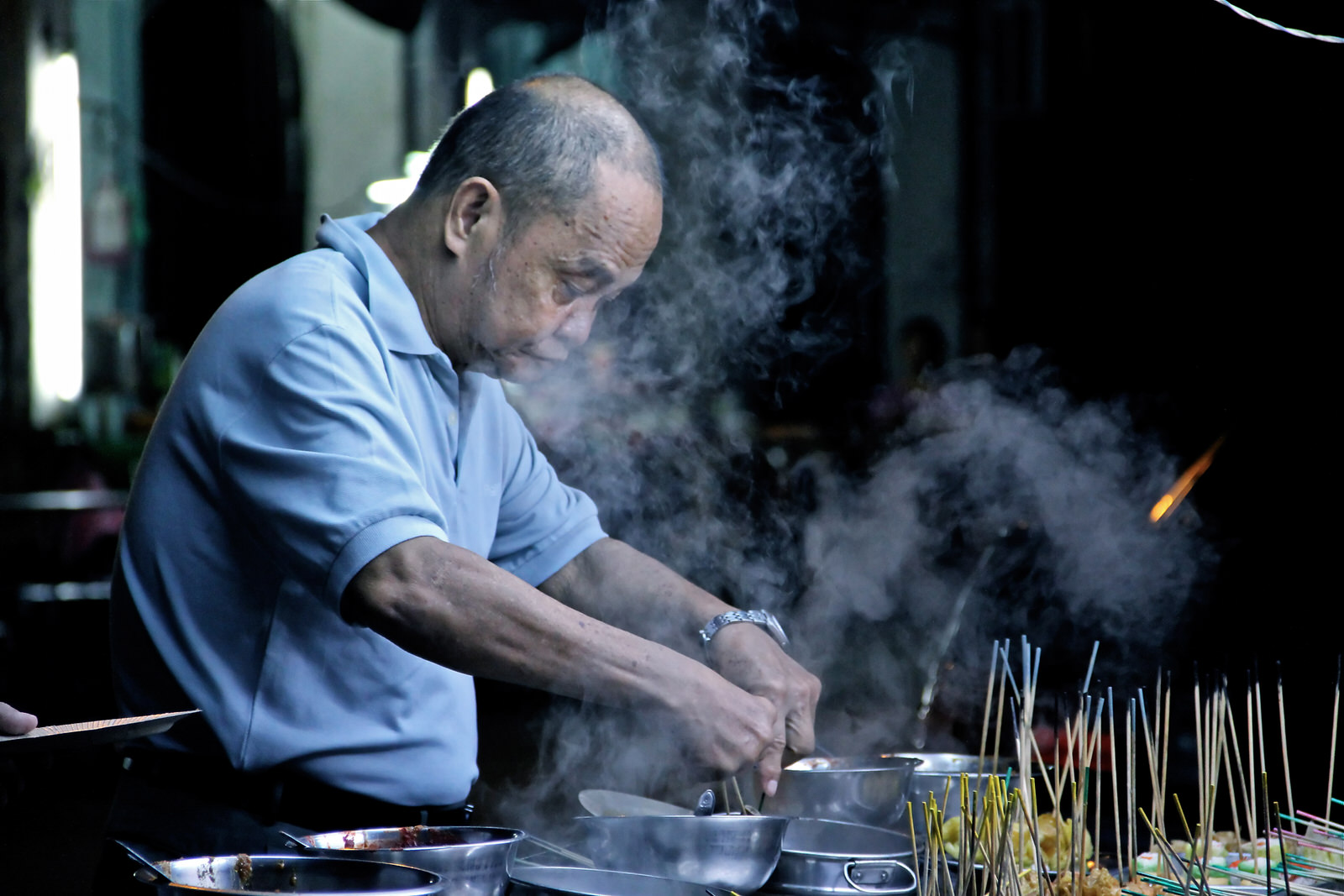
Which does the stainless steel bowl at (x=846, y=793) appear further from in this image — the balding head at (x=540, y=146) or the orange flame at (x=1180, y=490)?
the orange flame at (x=1180, y=490)

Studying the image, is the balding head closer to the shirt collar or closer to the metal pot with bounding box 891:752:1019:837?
the shirt collar

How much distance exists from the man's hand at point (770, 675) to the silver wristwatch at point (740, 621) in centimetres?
1

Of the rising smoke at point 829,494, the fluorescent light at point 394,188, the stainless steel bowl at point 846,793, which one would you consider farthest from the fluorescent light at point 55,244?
the stainless steel bowl at point 846,793

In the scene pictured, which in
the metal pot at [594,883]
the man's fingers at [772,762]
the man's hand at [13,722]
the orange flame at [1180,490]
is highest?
the orange flame at [1180,490]

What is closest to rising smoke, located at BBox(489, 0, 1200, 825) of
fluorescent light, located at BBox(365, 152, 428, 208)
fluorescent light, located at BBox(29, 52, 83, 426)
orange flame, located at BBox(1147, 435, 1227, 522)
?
orange flame, located at BBox(1147, 435, 1227, 522)

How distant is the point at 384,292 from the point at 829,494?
3269mm

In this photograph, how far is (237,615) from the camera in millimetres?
1773

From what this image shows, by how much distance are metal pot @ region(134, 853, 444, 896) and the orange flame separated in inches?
117

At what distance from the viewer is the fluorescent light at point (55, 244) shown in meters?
8.37

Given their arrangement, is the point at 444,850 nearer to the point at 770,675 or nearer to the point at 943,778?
the point at 770,675

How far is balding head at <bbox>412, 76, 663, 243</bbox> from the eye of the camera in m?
1.94

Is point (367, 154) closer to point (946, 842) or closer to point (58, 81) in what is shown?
point (58, 81)

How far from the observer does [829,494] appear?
16.3 ft

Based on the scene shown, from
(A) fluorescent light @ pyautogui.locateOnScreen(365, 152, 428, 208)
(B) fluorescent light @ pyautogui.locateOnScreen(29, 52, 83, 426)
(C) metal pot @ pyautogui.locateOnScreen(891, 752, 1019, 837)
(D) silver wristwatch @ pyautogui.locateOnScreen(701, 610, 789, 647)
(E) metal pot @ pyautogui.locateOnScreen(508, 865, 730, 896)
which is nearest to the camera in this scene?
(E) metal pot @ pyautogui.locateOnScreen(508, 865, 730, 896)
